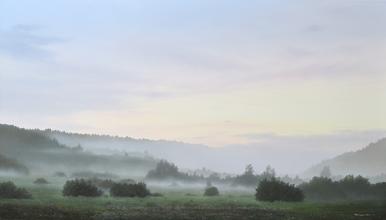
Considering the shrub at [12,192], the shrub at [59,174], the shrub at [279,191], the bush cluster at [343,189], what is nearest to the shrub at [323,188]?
the bush cluster at [343,189]

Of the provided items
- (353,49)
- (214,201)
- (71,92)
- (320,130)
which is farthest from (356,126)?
(71,92)

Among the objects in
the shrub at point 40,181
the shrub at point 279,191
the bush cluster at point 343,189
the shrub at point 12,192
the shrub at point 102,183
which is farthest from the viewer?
the bush cluster at point 343,189

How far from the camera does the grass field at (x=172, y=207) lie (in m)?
8.02

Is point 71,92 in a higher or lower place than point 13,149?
higher

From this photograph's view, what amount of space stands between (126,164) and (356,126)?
308 cm

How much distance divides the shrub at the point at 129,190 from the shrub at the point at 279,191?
4.71 ft

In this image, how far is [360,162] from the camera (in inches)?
347

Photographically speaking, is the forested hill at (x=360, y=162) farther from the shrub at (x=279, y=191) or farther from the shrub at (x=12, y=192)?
the shrub at (x=12, y=192)

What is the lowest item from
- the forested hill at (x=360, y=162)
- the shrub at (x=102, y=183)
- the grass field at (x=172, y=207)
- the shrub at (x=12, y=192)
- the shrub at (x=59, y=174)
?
the grass field at (x=172, y=207)

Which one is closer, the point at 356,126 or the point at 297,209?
the point at 297,209

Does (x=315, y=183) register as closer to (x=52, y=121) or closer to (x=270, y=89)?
(x=270, y=89)

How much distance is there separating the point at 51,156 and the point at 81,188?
596 millimetres

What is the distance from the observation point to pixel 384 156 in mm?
8930

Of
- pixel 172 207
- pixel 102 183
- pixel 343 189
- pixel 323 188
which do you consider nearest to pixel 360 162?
pixel 343 189
